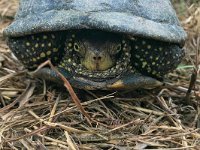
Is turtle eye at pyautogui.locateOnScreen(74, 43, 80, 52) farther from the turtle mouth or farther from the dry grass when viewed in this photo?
the dry grass

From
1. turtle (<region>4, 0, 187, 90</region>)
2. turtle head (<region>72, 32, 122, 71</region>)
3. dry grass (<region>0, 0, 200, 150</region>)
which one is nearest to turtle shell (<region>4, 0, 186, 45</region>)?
turtle (<region>4, 0, 187, 90</region>)

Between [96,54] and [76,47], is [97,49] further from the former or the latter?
Answer: [76,47]

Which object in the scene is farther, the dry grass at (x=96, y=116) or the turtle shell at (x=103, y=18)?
the turtle shell at (x=103, y=18)

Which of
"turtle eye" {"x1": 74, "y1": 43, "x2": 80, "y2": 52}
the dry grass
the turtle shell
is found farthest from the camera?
"turtle eye" {"x1": 74, "y1": 43, "x2": 80, "y2": 52}

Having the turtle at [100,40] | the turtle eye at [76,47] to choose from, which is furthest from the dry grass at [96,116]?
the turtle eye at [76,47]

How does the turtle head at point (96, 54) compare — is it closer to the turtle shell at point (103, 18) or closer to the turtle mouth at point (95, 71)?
the turtle mouth at point (95, 71)

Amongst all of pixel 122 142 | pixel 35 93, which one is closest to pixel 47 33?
pixel 35 93

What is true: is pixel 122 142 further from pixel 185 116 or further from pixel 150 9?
pixel 150 9

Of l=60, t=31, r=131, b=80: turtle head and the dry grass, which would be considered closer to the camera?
the dry grass
